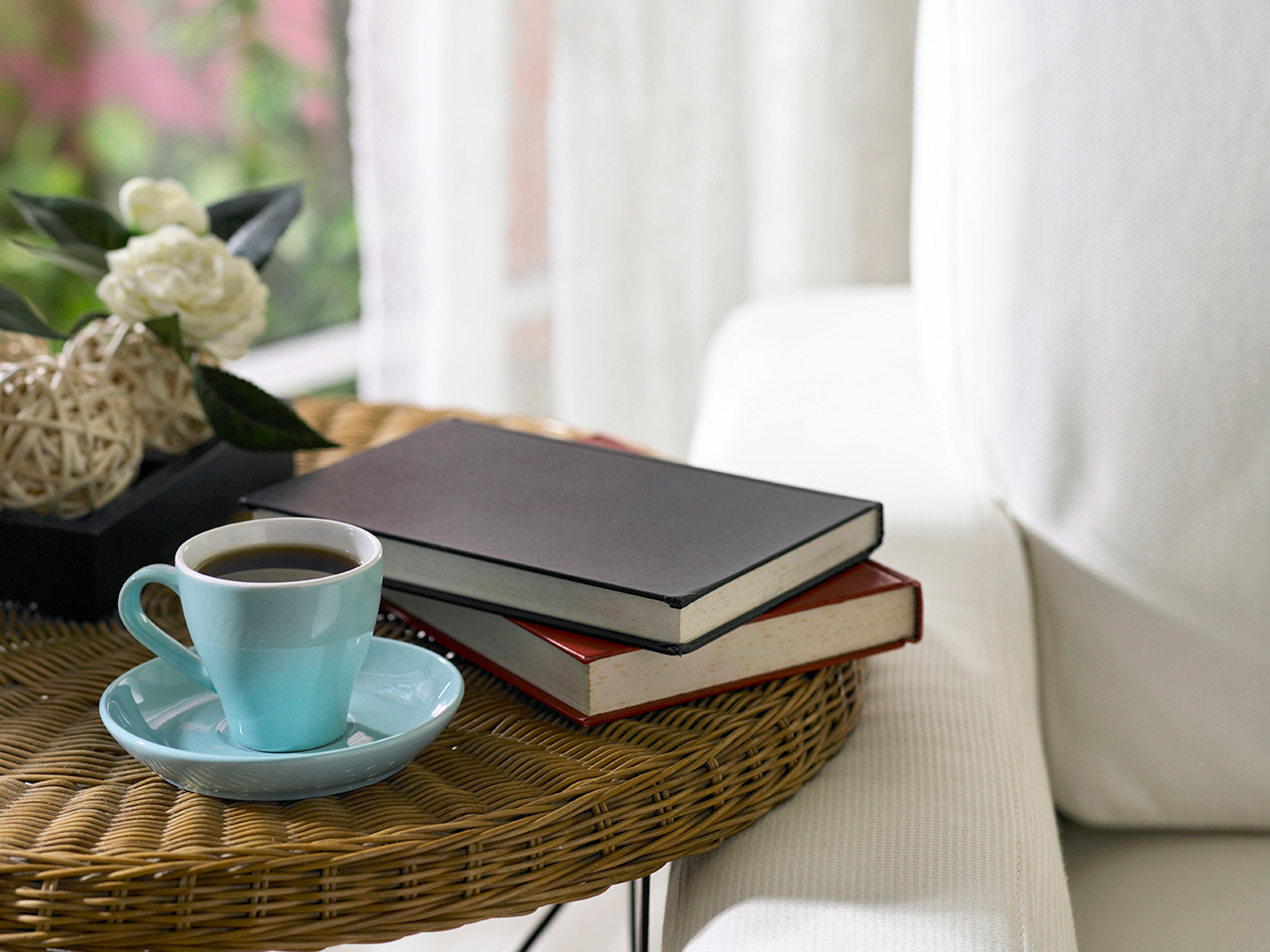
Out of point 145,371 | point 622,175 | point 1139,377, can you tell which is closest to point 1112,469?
point 1139,377

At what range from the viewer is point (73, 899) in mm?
411

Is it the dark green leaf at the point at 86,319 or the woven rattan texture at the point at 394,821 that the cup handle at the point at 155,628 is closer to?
the woven rattan texture at the point at 394,821

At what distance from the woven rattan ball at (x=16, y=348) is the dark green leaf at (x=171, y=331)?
0.09m

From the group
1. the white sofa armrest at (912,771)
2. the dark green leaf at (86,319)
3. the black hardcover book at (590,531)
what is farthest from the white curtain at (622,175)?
the black hardcover book at (590,531)

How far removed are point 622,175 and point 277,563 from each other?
3.76 feet

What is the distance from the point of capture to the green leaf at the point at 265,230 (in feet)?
2.40

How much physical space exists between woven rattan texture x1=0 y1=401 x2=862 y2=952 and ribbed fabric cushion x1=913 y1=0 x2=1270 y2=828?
0.22m

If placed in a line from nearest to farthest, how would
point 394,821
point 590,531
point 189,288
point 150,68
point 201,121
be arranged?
point 394,821
point 590,531
point 189,288
point 150,68
point 201,121

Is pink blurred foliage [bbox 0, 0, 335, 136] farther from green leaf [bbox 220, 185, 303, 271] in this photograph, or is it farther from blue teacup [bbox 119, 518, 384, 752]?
blue teacup [bbox 119, 518, 384, 752]

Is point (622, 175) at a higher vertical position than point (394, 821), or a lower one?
higher

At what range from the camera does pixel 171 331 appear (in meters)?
0.66

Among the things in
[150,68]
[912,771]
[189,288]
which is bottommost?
[912,771]

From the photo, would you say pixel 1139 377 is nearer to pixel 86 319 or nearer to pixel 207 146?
pixel 86 319

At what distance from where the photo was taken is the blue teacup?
0.45m
